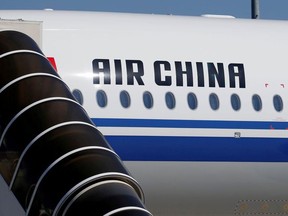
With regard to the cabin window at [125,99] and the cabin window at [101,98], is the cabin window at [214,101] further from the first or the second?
the cabin window at [101,98]

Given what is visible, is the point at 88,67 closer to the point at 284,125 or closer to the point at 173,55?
the point at 173,55

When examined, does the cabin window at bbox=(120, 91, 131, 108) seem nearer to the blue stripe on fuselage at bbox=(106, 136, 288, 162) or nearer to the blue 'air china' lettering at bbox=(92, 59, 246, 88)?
the blue 'air china' lettering at bbox=(92, 59, 246, 88)

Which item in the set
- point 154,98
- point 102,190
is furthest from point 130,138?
point 102,190

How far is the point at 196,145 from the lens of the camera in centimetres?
1492

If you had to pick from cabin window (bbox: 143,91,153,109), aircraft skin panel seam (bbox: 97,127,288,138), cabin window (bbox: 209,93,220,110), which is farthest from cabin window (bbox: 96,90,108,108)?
cabin window (bbox: 209,93,220,110)

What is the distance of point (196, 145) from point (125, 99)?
4.79ft

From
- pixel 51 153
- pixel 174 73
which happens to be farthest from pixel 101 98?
pixel 51 153

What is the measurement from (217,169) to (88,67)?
2.86m

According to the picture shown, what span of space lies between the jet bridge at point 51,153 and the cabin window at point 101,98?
8.99 meters

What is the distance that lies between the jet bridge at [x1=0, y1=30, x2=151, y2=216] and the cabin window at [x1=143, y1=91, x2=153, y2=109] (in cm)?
934

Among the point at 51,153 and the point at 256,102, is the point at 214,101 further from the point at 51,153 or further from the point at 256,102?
the point at 51,153

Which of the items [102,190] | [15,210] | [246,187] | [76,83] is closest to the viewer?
[102,190]

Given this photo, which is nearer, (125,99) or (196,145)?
(125,99)

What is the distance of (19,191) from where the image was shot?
5160 mm
